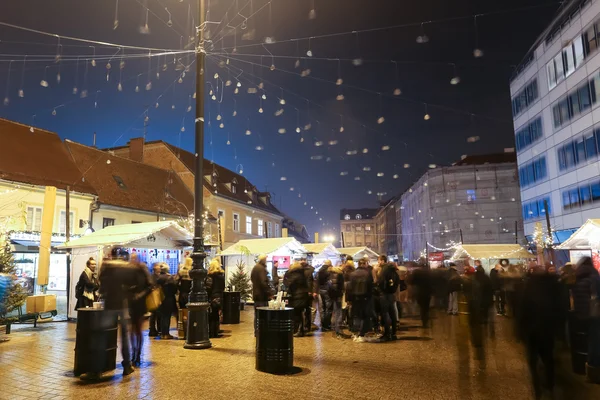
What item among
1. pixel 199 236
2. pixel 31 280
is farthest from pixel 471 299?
pixel 31 280

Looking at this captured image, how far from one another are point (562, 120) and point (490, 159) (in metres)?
24.8

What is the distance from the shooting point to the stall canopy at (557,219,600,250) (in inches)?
635

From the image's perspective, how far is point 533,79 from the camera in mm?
36625

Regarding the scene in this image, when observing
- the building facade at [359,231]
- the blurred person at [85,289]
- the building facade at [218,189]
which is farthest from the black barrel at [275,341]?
the building facade at [359,231]

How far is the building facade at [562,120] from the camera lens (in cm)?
2814

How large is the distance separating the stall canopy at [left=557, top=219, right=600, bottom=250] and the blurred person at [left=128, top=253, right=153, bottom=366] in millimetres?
→ 15917

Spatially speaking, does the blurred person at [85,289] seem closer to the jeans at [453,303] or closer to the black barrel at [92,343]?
the black barrel at [92,343]

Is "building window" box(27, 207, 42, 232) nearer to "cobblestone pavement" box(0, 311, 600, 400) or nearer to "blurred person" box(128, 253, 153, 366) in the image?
"cobblestone pavement" box(0, 311, 600, 400)

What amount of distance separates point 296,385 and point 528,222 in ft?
126

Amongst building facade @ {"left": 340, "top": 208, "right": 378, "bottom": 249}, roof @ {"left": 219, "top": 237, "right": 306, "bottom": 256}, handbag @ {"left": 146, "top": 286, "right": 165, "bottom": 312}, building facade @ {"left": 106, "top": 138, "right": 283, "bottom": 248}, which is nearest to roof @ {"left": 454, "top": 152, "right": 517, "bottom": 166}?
building facade @ {"left": 106, "top": 138, "right": 283, "bottom": 248}

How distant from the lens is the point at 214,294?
1175cm

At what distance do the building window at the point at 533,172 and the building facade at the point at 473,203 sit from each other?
11564mm

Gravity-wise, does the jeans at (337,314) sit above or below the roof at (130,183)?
below

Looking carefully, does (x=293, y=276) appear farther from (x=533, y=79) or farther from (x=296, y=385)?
(x=533, y=79)
